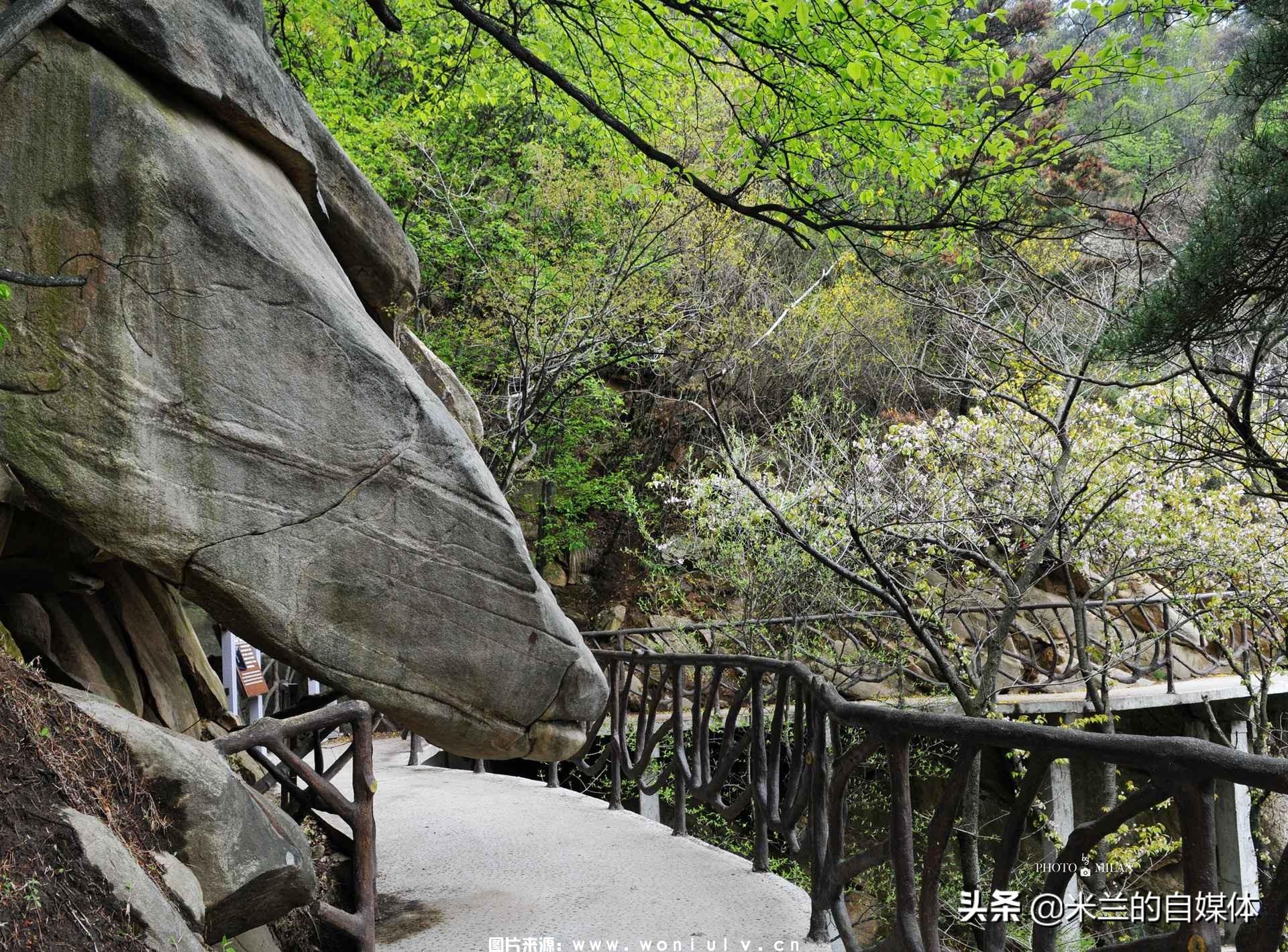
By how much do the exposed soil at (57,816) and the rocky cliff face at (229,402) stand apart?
0.97 m

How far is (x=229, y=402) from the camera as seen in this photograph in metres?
4.11

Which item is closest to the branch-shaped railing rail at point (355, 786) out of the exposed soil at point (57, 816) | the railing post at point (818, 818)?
the exposed soil at point (57, 816)

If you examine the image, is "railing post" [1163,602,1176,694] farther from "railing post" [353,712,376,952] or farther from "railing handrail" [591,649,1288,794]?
"railing post" [353,712,376,952]

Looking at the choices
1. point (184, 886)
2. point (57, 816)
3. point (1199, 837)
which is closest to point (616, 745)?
point (184, 886)

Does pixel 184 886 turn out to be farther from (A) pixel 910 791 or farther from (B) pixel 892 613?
(B) pixel 892 613

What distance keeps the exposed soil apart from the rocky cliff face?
0.97 m

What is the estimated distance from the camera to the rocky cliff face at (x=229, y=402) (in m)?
3.88

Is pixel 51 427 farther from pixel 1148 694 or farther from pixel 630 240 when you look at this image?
pixel 1148 694

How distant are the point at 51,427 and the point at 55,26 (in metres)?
1.79

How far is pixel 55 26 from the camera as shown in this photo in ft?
13.4

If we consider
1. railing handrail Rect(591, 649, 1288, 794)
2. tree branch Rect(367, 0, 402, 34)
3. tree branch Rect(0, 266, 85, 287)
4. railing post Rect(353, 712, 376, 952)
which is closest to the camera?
railing handrail Rect(591, 649, 1288, 794)

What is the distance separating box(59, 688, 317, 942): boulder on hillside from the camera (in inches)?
126

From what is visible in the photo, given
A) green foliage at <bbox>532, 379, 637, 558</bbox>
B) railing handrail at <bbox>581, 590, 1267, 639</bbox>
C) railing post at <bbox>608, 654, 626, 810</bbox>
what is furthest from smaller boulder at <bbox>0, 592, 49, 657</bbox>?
green foliage at <bbox>532, 379, 637, 558</bbox>

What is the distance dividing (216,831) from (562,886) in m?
2.95
